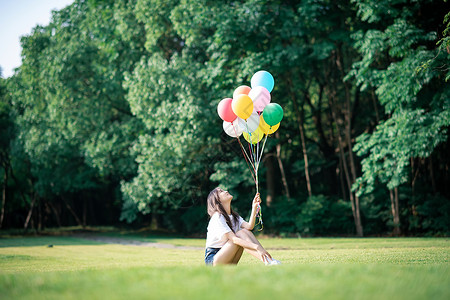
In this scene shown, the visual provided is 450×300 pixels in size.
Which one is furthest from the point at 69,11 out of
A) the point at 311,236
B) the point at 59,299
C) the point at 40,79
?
the point at 59,299

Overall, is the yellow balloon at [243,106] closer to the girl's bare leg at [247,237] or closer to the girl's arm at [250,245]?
the girl's bare leg at [247,237]

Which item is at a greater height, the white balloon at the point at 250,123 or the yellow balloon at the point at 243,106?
the yellow balloon at the point at 243,106

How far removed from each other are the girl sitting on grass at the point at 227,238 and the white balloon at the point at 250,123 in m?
2.67

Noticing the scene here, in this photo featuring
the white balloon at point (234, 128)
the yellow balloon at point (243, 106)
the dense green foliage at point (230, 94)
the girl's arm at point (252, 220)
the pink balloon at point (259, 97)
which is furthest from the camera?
the dense green foliage at point (230, 94)

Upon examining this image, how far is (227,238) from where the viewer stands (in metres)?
6.41

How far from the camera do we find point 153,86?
17.4 m

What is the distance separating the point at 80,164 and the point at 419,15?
19662 millimetres

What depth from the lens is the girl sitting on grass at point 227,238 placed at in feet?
20.2

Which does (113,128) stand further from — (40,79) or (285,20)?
(285,20)

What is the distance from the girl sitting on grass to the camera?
6160mm

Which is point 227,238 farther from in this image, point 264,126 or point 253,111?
point 264,126

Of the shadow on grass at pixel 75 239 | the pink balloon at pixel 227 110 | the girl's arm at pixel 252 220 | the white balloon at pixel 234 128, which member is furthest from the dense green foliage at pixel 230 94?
the girl's arm at pixel 252 220

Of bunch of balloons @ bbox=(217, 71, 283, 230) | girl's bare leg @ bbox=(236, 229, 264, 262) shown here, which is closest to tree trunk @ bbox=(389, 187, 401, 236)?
bunch of balloons @ bbox=(217, 71, 283, 230)

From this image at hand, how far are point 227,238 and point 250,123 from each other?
11.0 ft
